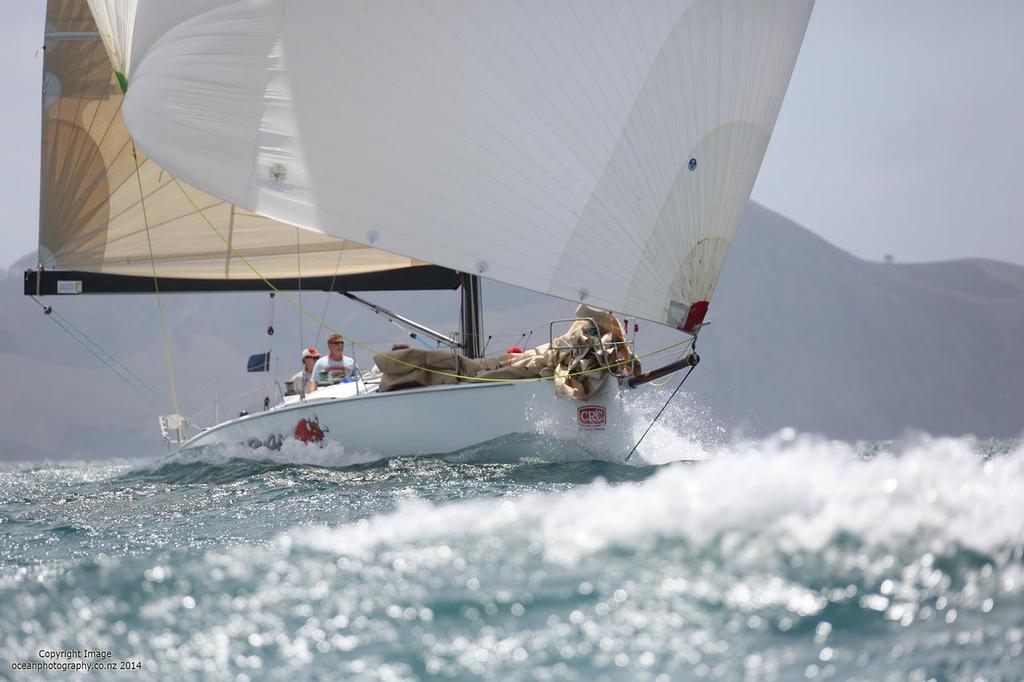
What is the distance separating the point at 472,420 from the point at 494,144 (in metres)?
2.15

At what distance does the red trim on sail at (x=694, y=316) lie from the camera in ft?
27.3

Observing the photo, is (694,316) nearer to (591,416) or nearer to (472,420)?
(591,416)

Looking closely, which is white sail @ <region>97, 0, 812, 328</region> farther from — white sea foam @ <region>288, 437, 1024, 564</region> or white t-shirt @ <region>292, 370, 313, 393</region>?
white sea foam @ <region>288, 437, 1024, 564</region>

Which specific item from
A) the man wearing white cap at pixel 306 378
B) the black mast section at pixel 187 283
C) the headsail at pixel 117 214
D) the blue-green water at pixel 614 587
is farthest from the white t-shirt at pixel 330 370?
the blue-green water at pixel 614 587

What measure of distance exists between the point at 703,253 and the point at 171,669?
6376 millimetres

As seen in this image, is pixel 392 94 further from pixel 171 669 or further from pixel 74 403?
pixel 74 403

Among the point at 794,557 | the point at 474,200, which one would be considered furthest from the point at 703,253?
the point at 794,557

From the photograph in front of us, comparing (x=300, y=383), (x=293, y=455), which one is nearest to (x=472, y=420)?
(x=293, y=455)

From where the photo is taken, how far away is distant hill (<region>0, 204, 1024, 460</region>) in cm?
9125

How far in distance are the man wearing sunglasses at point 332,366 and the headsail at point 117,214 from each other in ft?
5.62

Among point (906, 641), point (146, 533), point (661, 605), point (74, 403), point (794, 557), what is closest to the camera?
point (906, 641)

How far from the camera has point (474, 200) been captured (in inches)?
308

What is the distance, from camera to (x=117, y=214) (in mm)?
11867

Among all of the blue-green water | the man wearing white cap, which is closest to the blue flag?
the man wearing white cap
